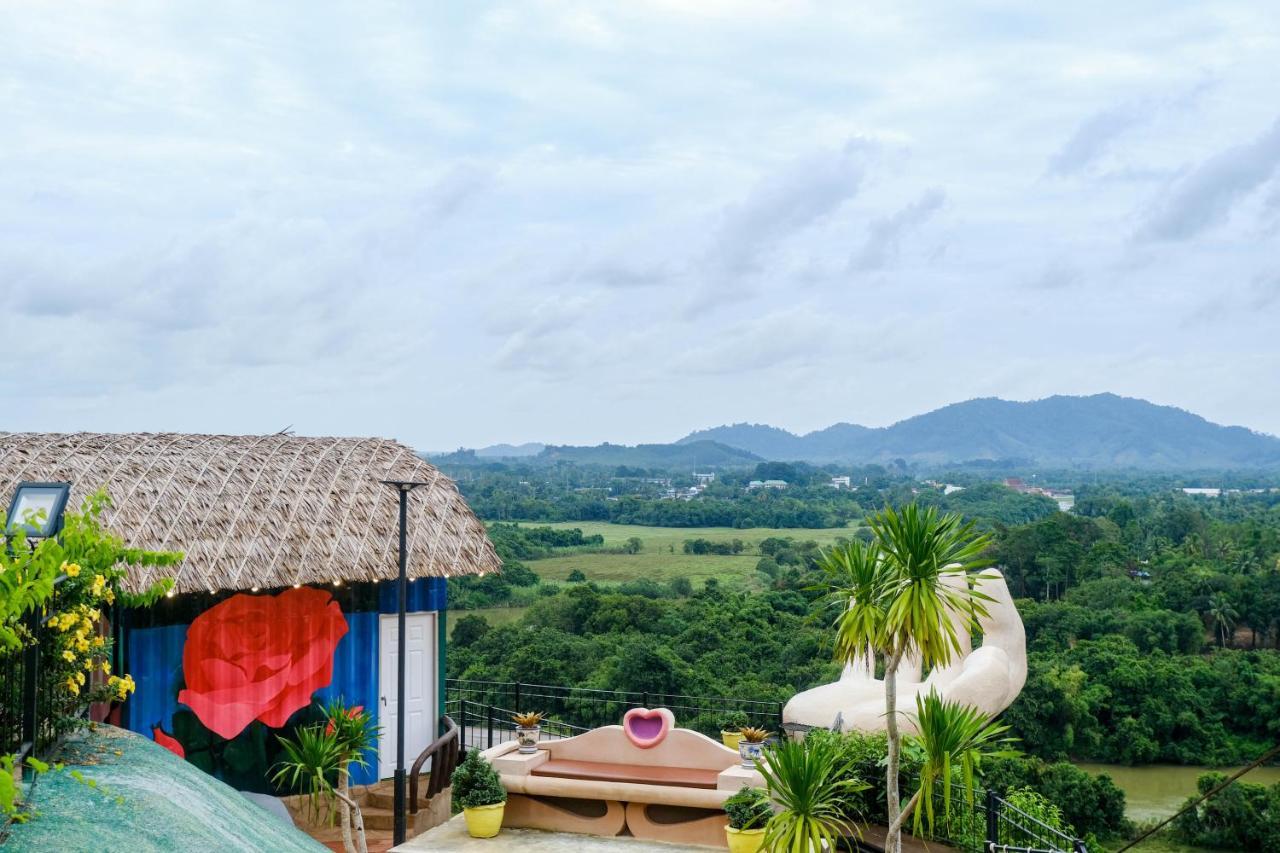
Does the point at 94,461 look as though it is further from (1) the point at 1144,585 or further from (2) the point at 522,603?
(1) the point at 1144,585

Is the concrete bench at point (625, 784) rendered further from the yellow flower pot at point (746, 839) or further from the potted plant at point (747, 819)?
the yellow flower pot at point (746, 839)

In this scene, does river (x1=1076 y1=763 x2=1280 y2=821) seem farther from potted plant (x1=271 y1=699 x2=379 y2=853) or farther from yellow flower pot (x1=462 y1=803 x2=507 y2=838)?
potted plant (x1=271 y1=699 x2=379 y2=853)

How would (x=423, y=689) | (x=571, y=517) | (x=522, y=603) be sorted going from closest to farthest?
(x=423, y=689), (x=522, y=603), (x=571, y=517)

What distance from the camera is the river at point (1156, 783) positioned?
33562 mm

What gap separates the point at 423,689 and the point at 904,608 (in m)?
7.05

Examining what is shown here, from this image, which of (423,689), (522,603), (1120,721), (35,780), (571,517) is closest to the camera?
(35,780)

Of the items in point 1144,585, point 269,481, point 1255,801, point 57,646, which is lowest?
point 1255,801

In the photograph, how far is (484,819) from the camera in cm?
1272

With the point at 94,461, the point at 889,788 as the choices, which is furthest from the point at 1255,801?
the point at 94,461

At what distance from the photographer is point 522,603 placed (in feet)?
177

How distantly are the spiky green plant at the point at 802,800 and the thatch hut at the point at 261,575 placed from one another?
5.18 meters

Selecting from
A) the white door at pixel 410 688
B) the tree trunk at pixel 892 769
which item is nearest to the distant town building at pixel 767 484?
the white door at pixel 410 688

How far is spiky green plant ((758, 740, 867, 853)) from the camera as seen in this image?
10.5 m

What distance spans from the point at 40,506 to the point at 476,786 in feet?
19.3
